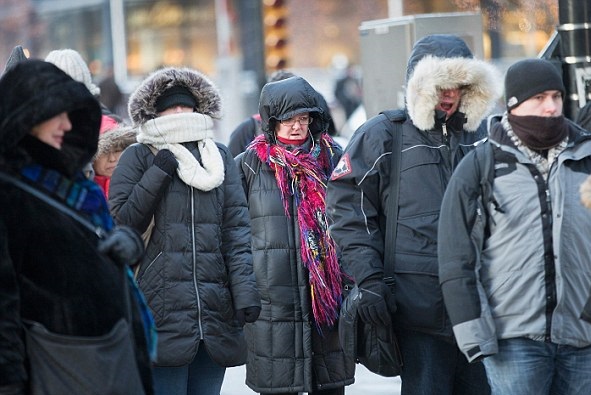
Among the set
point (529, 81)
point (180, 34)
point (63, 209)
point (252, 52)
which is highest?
point (180, 34)

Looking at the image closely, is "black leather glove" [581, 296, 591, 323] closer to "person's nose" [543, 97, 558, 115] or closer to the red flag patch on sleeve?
"person's nose" [543, 97, 558, 115]

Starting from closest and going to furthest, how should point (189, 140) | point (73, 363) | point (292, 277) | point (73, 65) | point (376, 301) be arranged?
1. point (73, 363)
2. point (376, 301)
3. point (189, 140)
4. point (292, 277)
5. point (73, 65)

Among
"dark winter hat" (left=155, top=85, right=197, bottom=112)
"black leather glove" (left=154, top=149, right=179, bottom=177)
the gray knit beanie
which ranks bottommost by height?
"black leather glove" (left=154, top=149, right=179, bottom=177)

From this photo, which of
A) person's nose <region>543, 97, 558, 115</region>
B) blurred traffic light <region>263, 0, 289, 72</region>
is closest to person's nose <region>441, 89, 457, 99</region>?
person's nose <region>543, 97, 558, 115</region>

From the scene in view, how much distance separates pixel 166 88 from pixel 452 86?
1.43 meters

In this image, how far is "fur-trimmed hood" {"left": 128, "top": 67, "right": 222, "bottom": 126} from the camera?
653 cm

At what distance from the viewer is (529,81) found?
5492 millimetres

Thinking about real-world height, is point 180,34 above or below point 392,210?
above

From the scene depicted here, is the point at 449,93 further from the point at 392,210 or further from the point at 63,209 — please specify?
the point at 63,209

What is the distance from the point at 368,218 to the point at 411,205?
0.23 meters

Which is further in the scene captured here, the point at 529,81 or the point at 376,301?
the point at 376,301

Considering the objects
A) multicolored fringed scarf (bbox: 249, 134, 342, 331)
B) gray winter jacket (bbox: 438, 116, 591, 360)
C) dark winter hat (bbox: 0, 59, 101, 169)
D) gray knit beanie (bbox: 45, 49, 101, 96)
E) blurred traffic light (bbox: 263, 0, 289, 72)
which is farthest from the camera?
blurred traffic light (bbox: 263, 0, 289, 72)

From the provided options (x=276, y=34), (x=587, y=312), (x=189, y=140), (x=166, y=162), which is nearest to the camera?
(x=587, y=312)

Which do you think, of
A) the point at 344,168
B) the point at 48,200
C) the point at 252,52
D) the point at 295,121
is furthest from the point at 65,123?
the point at 252,52
